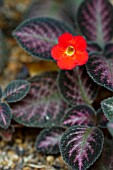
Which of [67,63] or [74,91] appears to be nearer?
[67,63]

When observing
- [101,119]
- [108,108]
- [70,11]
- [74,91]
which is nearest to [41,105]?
[74,91]

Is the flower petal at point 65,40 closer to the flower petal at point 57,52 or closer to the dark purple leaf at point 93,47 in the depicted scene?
the flower petal at point 57,52

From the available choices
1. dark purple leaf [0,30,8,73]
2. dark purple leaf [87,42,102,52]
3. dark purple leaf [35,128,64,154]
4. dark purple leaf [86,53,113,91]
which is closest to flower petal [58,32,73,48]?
dark purple leaf [86,53,113,91]

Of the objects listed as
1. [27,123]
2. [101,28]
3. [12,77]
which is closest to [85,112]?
[27,123]

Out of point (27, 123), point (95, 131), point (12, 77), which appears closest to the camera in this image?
point (95, 131)

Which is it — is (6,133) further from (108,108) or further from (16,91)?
(108,108)

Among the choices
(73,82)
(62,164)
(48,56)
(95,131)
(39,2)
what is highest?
(39,2)

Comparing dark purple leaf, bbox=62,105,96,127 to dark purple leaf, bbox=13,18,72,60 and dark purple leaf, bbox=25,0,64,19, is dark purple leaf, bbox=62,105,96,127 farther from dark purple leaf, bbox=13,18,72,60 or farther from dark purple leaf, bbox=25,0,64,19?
dark purple leaf, bbox=25,0,64,19

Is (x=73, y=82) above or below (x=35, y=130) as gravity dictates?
above

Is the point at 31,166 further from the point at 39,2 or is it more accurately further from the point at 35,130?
the point at 39,2
